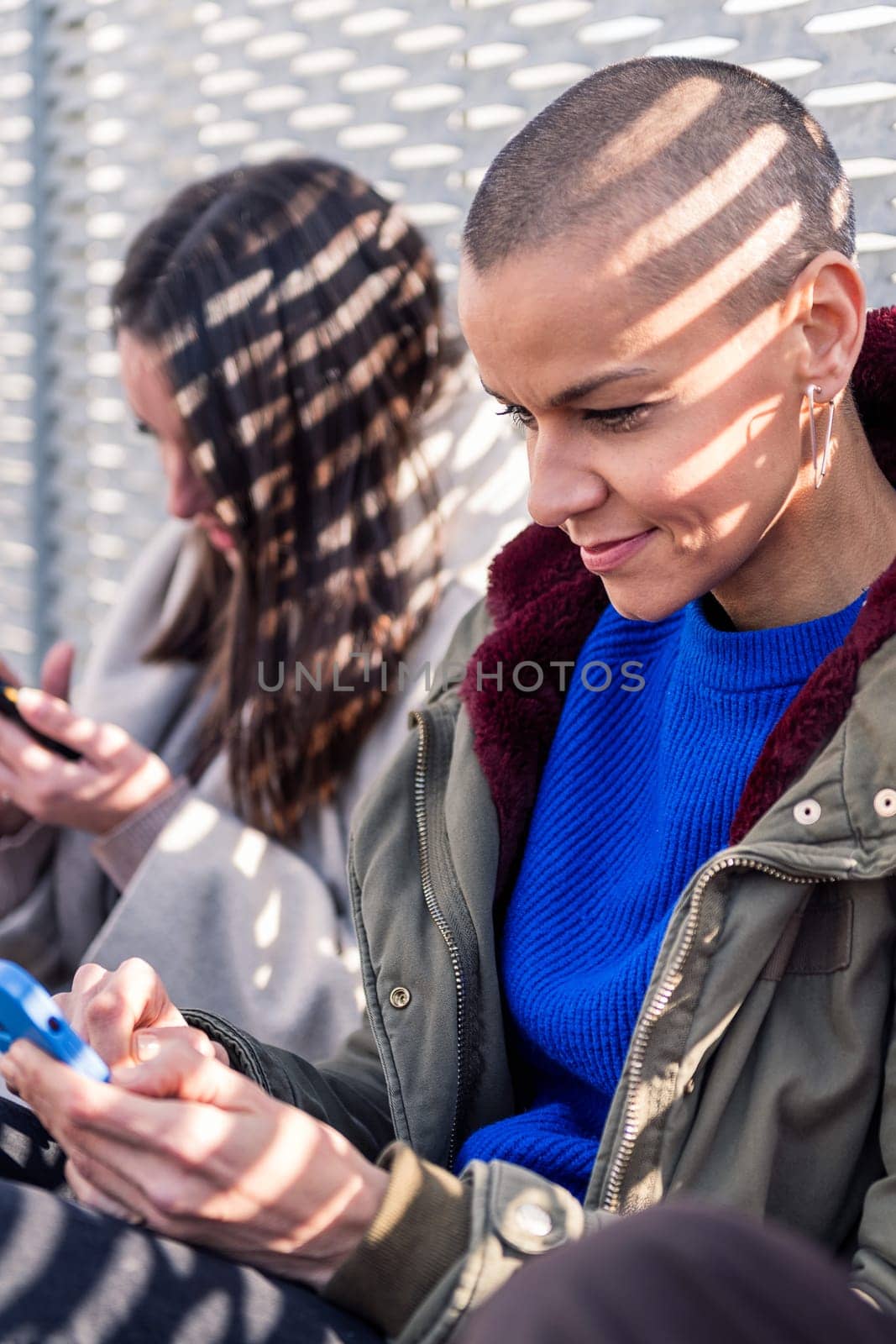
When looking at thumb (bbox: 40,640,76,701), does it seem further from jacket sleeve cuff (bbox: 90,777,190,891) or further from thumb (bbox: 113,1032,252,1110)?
thumb (bbox: 113,1032,252,1110)

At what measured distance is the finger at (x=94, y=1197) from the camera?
126 cm

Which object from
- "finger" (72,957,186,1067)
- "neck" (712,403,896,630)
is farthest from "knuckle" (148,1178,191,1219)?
"neck" (712,403,896,630)

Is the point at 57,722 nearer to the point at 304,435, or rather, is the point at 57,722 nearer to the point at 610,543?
the point at 304,435

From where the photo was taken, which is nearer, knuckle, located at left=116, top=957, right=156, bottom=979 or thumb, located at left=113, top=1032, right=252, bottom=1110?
→ thumb, located at left=113, top=1032, right=252, bottom=1110

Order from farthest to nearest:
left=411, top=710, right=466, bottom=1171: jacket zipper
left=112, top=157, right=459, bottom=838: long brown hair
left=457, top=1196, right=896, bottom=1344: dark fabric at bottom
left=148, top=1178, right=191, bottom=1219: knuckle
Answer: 1. left=112, top=157, right=459, bottom=838: long brown hair
2. left=411, top=710, right=466, bottom=1171: jacket zipper
3. left=148, top=1178, right=191, bottom=1219: knuckle
4. left=457, top=1196, right=896, bottom=1344: dark fabric at bottom

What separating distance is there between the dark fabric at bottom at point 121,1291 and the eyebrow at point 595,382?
2.64 ft

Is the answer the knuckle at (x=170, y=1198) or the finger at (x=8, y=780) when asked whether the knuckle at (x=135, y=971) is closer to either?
the knuckle at (x=170, y=1198)

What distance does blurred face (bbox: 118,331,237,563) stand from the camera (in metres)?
2.45

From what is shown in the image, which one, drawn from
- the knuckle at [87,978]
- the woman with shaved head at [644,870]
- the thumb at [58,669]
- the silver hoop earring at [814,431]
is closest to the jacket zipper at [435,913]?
the woman with shaved head at [644,870]

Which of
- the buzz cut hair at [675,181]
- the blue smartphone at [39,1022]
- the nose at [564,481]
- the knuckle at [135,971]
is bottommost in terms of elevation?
the knuckle at [135,971]

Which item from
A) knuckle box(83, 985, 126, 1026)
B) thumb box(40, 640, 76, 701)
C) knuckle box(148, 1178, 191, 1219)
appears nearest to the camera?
knuckle box(148, 1178, 191, 1219)

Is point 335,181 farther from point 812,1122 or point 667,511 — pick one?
point 812,1122

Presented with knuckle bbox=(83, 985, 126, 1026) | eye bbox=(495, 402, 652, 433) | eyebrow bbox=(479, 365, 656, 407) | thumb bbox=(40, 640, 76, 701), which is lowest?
thumb bbox=(40, 640, 76, 701)

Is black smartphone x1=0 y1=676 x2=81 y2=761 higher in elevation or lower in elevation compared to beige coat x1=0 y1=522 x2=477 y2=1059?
higher
